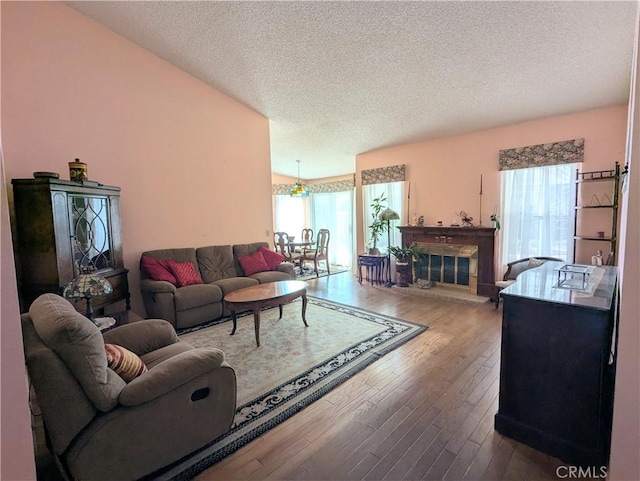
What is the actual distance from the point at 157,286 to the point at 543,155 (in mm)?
5337

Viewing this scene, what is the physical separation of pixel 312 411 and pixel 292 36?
134 inches

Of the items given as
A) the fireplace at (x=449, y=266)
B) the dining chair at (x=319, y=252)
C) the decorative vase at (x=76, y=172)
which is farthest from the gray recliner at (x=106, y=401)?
the dining chair at (x=319, y=252)

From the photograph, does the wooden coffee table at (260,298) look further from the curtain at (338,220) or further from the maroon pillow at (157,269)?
the curtain at (338,220)

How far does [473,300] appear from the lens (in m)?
4.33

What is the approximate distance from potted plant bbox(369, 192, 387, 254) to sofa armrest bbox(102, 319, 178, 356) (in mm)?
4284

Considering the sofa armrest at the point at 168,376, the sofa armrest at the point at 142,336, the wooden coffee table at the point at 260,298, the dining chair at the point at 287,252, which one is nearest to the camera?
the sofa armrest at the point at 168,376

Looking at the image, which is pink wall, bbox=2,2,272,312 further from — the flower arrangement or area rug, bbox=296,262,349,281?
the flower arrangement

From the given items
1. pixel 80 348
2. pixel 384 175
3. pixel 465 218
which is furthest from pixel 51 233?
pixel 465 218

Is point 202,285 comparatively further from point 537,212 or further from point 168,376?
point 537,212

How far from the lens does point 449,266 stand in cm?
500

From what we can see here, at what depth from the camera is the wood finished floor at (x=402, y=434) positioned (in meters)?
1.50

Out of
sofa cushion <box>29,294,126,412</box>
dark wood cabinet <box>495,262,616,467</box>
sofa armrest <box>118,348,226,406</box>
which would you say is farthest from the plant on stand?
sofa cushion <box>29,294,126,412</box>

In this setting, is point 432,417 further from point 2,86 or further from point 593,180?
point 2,86

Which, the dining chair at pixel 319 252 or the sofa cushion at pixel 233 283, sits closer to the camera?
the sofa cushion at pixel 233 283
